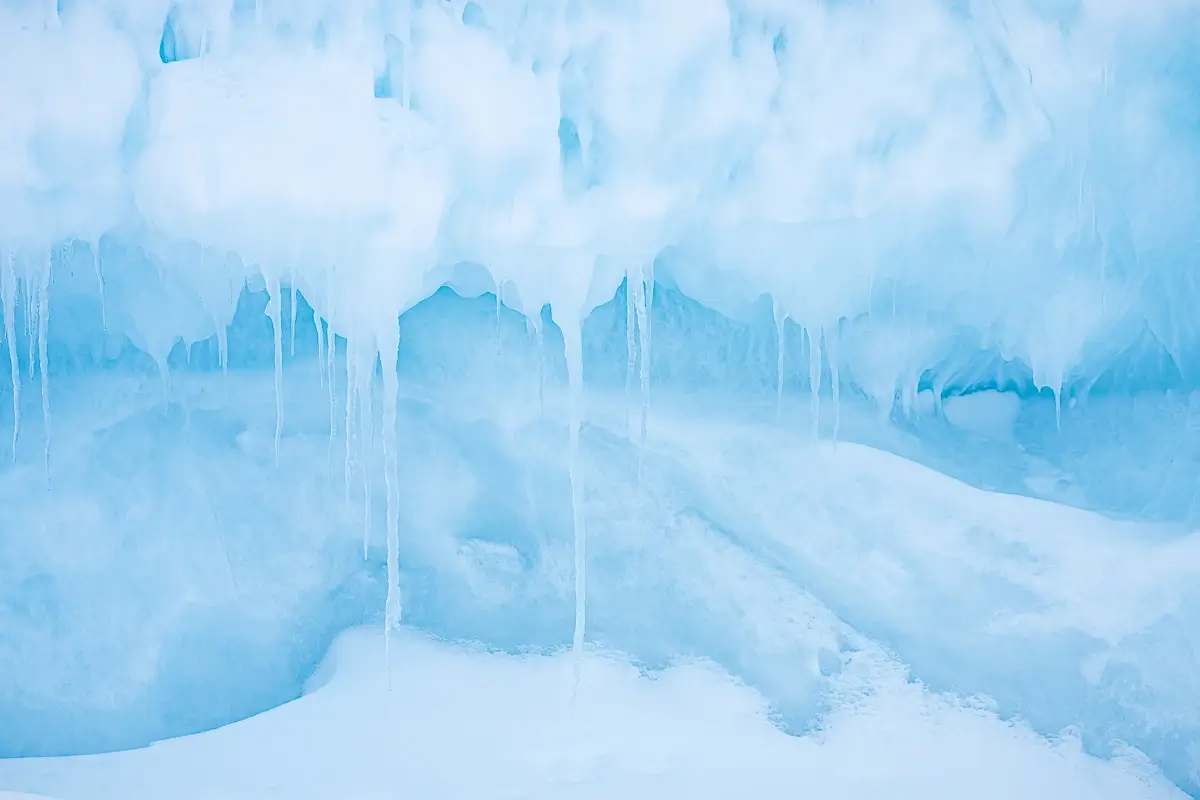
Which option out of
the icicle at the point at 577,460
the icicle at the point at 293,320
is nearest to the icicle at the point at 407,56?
the icicle at the point at 293,320

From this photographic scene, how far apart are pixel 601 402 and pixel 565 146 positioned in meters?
1.68

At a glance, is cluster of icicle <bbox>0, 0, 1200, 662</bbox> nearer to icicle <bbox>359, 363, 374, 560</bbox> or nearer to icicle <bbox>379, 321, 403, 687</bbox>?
icicle <bbox>379, 321, 403, 687</bbox>

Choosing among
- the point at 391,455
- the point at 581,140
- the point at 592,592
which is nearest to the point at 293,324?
the point at 391,455

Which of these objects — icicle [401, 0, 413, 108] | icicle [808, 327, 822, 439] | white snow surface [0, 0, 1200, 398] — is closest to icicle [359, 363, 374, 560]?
white snow surface [0, 0, 1200, 398]

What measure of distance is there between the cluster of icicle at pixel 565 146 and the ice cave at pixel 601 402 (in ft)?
0.07

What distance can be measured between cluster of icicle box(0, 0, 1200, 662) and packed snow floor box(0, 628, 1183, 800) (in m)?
0.66

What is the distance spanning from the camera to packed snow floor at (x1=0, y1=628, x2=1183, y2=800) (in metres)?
4.94

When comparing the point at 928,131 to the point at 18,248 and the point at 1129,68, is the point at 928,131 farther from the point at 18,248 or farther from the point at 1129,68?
the point at 18,248

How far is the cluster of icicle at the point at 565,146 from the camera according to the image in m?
4.85

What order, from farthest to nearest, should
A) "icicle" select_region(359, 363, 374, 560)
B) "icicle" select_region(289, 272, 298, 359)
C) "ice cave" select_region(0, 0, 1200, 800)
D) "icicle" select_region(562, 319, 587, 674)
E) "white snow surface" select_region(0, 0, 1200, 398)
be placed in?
"icicle" select_region(289, 272, 298, 359) → "icicle" select_region(359, 363, 374, 560) → "icicle" select_region(562, 319, 587, 674) → "ice cave" select_region(0, 0, 1200, 800) → "white snow surface" select_region(0, 0, 1200, 398)

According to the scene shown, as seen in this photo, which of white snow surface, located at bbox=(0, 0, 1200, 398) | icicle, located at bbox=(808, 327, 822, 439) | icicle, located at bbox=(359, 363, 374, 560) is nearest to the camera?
white snow surface, located at bbox=(0, 0, 1200, 398)

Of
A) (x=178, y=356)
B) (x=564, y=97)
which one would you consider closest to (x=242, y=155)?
(x=564, y=97)

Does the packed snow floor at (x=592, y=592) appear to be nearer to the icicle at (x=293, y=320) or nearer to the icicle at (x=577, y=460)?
the icicle at (x=293, y=320)

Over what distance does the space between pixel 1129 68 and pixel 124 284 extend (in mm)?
5365
